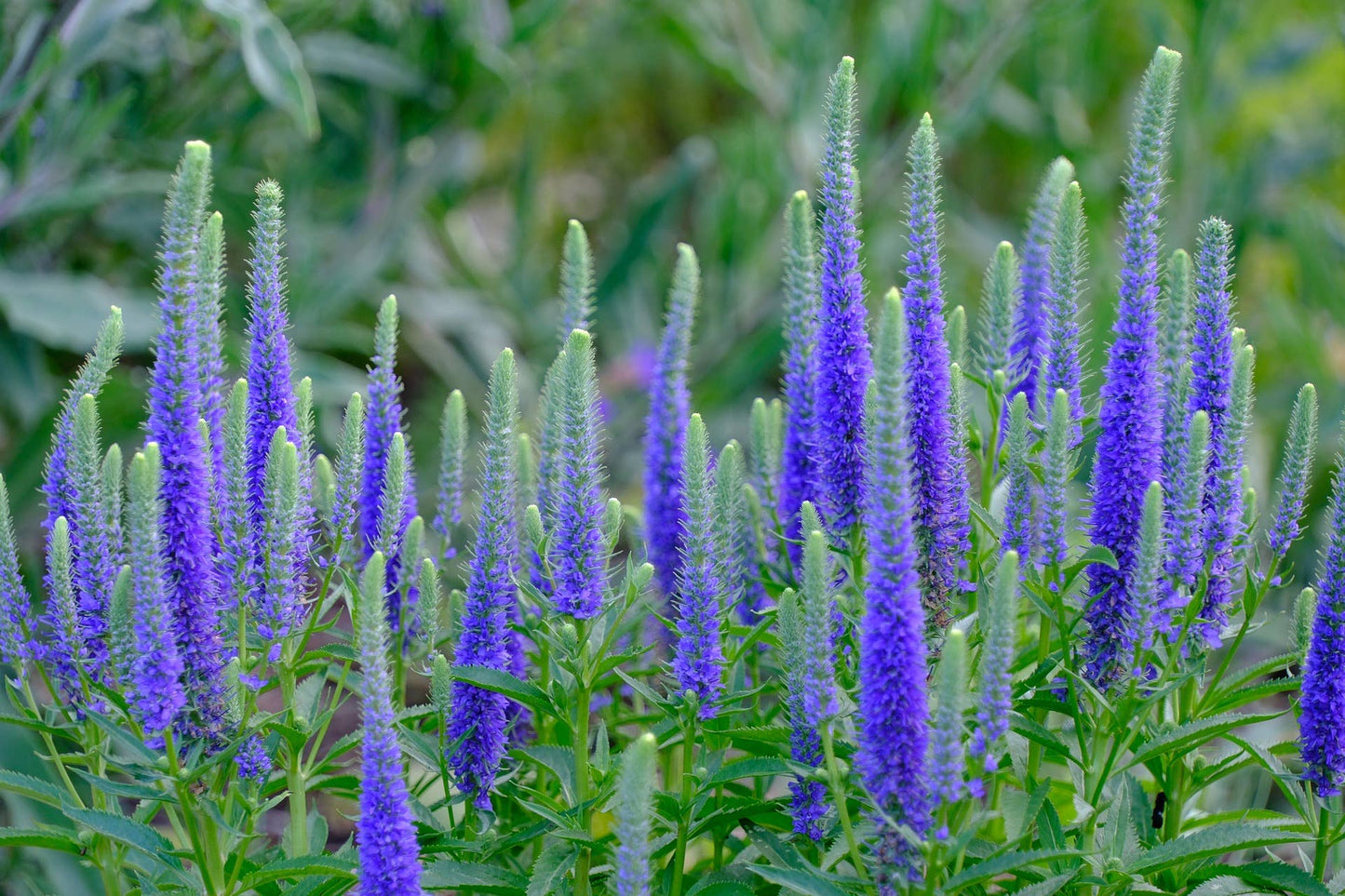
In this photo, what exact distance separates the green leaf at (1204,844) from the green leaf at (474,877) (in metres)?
0.78

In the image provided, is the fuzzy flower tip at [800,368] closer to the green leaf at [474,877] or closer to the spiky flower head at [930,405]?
the spiky flower head at [930,405]

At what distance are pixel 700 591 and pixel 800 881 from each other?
0.36 metres

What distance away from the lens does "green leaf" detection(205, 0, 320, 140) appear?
3.09 m

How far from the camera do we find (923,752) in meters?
1.45

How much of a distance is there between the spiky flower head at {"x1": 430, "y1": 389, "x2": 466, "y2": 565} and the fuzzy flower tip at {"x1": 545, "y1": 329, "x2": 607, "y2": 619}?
14 centimetres

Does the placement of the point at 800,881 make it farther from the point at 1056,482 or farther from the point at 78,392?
the point at 78,392

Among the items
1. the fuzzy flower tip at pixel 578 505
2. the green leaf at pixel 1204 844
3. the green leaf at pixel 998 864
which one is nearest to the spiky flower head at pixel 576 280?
the fuzzy flower tip at pixel 578 505

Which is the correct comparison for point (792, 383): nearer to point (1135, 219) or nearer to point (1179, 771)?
point (1135, 219)

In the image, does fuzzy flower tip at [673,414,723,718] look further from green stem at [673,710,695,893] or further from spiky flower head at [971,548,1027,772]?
spiky flower head at [971,548,1027,772]

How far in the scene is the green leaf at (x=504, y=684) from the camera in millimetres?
1699

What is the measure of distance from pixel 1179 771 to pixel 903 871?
589mm

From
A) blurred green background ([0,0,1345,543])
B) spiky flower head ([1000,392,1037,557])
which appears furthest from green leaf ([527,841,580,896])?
blurred green background ([0,0,1345,543])

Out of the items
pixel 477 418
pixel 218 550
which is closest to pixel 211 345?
pixel 218 550

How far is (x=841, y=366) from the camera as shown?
178 centimetres
